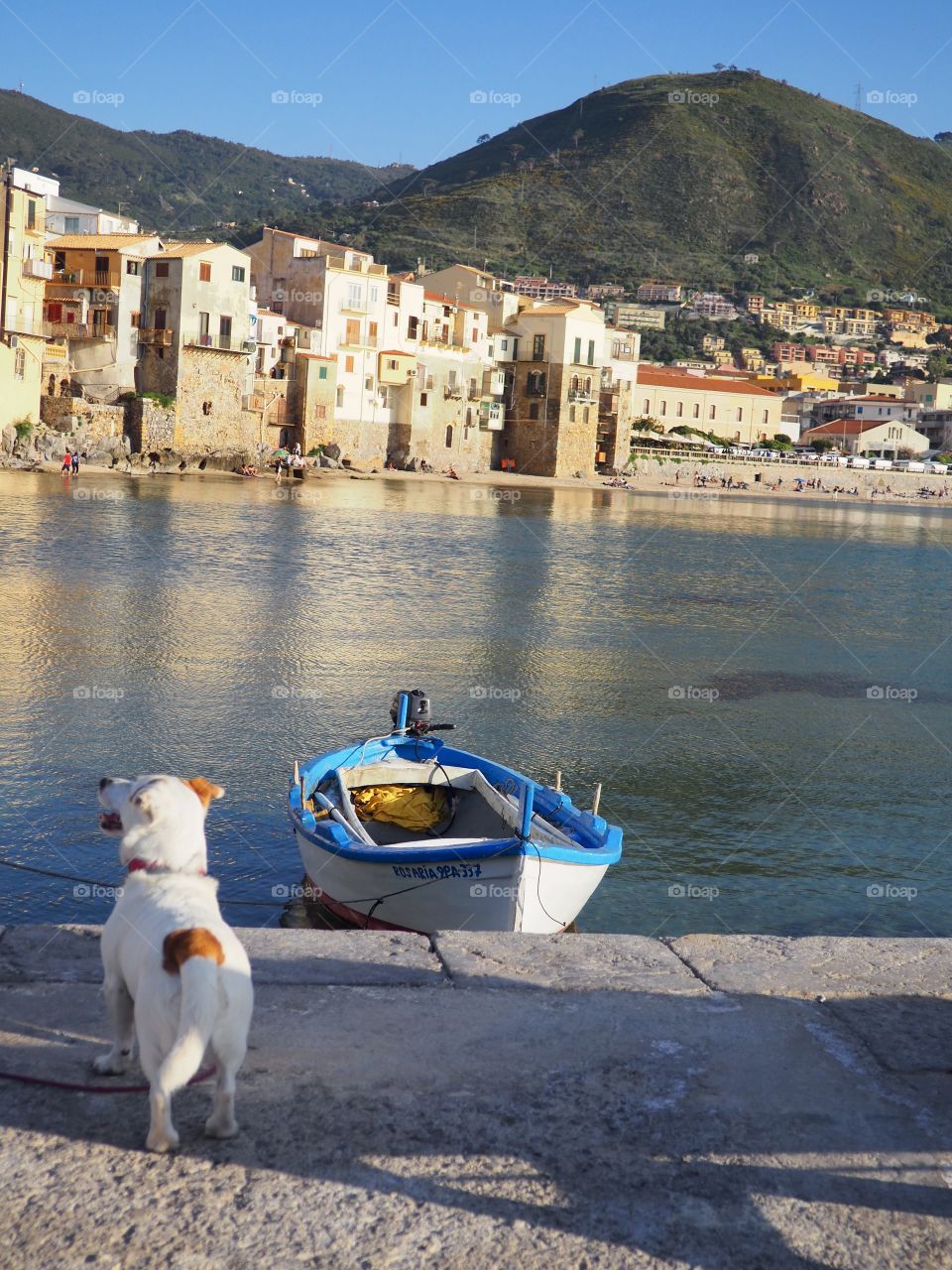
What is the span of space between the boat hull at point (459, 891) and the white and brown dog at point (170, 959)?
5.16 m

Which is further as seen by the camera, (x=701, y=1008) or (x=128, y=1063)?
(x=701, y=1008)

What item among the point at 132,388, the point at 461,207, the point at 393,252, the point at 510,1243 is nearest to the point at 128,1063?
the point at 510,1243

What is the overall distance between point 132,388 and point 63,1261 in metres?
63.8

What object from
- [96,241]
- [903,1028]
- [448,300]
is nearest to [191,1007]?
[903,1028]

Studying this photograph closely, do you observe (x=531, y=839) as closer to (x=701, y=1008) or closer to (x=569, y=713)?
(x=701, y=1008)

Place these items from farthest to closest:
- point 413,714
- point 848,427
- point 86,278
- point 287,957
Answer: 1. point 848,427
2. point 86,278
3. point 413,714
4. point 287,957

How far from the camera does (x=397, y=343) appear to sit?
250 feet

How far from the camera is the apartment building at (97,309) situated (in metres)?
61.4

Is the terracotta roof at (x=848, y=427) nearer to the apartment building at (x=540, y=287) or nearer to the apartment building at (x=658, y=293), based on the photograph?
the apartment building at (x=540, y=287)

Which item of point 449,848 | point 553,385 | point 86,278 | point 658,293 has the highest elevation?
point 658,293

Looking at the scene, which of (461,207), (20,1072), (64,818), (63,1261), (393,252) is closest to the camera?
(63,1261)

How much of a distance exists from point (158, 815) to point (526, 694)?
50.0 feet

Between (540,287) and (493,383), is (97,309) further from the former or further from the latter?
(540,287)

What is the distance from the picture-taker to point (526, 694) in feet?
62.8
